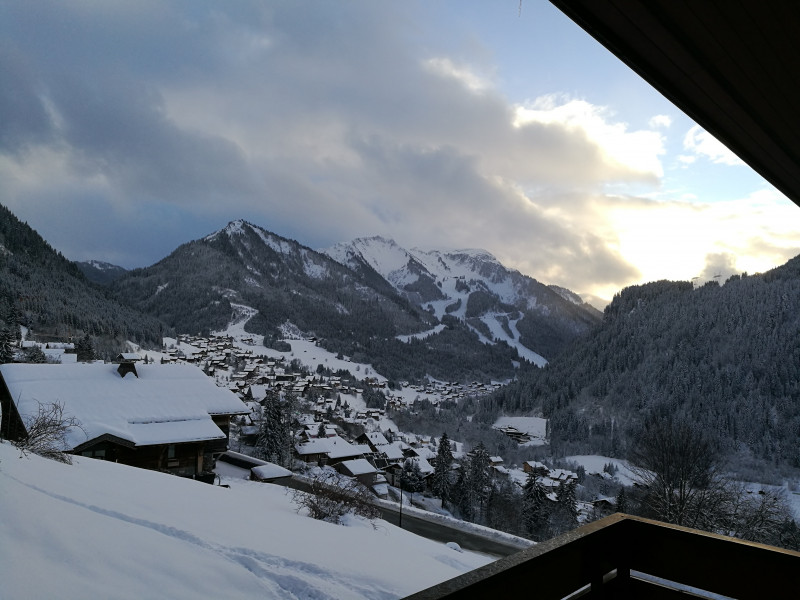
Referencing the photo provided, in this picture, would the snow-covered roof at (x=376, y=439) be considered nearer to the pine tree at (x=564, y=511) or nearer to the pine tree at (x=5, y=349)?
the pine tree at (x=564, y=511)

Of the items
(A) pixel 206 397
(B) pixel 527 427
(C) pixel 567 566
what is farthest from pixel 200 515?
(B) pixel 527 427

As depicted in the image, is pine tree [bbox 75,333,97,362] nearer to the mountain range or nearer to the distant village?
the distant village

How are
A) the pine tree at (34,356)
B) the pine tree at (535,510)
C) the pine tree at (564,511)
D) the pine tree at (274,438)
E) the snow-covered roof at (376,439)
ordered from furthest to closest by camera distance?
the snow-covered roof at (376,439), the pine tree at (34,356), the pine tree at (274,438), the pine tree at (564,511), the pine tree at (535,510)

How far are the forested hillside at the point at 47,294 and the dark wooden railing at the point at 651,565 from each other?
56473 millimetres

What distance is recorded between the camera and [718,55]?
1.23 metres

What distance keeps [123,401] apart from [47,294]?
55.9m

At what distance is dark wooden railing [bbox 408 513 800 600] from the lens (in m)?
1.30

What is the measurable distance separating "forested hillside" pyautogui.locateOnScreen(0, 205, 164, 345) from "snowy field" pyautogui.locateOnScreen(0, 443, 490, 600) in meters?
50.3

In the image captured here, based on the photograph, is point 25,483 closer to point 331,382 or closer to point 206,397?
point 206,397

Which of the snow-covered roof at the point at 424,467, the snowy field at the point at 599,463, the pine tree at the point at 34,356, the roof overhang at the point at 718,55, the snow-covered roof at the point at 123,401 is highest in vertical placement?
the roof overhang at the point at 718,55

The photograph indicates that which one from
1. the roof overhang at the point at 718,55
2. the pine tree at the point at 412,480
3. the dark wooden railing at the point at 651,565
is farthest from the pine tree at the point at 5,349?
the roof overhang at the point at 718,55

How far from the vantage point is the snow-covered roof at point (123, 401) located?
42.3ft

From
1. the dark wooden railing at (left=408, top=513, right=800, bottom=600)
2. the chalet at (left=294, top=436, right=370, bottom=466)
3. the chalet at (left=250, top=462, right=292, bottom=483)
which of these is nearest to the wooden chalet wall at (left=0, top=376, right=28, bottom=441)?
the chalet at (left=250, top=462, right=292, bottom=483)

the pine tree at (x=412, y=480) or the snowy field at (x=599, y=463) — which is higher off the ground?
the pine tree at (x=412, y=480)
